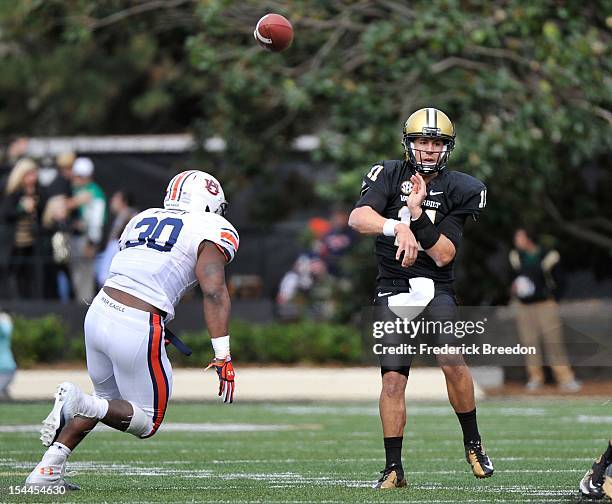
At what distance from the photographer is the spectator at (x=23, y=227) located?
54.0 ft

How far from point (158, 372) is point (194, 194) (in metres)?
0.94

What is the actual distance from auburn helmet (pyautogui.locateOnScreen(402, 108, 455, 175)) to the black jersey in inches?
3.4

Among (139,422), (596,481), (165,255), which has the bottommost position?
(596,481)

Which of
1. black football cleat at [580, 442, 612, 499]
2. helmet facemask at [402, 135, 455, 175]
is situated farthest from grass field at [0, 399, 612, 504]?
helmet facemask at [402, 135, 455, 175]

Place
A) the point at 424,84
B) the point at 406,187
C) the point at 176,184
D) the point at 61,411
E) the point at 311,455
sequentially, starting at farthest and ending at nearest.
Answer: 1. the point at 424,84
2. the point at 311,455
3. the point at 406,187
4. the point at 176,184
5. the point at 61,411

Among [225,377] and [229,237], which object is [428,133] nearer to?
[229,237]

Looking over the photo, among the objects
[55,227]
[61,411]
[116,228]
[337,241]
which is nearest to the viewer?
[61,411]

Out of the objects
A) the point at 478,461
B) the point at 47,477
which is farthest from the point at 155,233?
the point at 478,461

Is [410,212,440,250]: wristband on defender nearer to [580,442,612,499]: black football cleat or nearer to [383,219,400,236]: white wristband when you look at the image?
[383,219,400,236]: white wristband

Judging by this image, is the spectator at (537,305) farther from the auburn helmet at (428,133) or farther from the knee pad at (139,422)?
the knee pad at (139,422)

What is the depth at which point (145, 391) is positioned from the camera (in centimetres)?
709

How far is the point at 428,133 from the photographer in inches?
297

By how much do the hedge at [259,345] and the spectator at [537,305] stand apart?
6.58 ft
